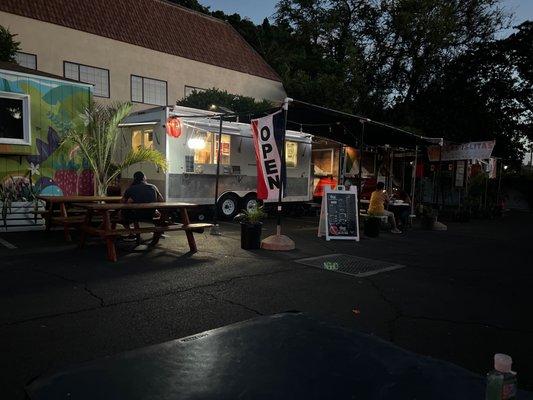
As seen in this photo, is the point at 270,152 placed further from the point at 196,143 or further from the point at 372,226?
the point at 196,143

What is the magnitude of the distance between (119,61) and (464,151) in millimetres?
15589

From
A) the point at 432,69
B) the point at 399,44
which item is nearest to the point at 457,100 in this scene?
the point at 432,69

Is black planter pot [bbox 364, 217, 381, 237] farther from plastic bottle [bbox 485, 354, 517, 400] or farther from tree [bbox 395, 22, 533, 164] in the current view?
tree [bbox 395, 22, 533, 164]

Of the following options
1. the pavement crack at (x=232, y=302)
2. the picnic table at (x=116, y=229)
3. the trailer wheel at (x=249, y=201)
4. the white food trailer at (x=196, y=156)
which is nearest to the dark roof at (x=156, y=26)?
the white food trailer at (x=196, y=156)

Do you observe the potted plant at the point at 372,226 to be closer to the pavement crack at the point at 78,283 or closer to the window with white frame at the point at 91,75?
the pavement crack at the point at 78,283

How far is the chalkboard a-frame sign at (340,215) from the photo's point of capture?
1058 cm

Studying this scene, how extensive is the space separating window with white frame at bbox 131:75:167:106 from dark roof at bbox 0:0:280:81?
1.62m

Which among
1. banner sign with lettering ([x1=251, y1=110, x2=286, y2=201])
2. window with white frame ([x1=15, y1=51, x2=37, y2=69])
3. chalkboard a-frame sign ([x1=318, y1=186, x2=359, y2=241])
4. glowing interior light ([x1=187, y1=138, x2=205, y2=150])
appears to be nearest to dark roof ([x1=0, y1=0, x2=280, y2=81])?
window with white frame ([x1=15, y1=51, x2=37, y2=69])

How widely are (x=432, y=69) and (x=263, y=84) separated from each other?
10809mm

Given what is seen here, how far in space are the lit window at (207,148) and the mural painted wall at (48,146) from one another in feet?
9.75

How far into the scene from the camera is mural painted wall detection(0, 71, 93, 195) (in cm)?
986

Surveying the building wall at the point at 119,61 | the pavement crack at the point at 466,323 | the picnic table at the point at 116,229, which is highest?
the building wall at the point at 119,61

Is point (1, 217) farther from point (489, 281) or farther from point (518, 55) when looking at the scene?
point (518, 55)

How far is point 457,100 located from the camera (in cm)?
2491
